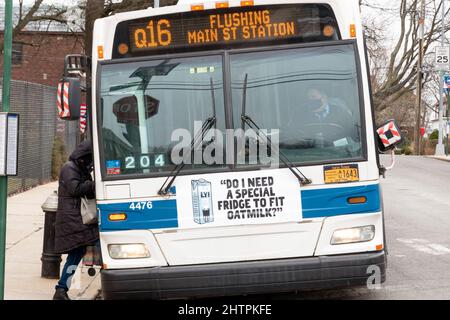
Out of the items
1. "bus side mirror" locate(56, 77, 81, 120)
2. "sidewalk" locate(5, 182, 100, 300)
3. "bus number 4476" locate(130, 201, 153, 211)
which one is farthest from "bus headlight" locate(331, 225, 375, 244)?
"sidewalk" locate(5, 182, 100, 300)

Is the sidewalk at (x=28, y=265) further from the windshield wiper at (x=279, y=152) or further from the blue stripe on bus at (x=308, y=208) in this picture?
the windshield wiper at (x=279, y=152)

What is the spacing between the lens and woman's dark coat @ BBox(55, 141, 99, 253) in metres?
7.29

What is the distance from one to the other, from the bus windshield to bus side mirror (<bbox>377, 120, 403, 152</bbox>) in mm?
287

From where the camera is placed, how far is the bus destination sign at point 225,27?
6.60m

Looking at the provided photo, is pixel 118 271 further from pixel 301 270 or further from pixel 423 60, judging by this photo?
pixel 423 60

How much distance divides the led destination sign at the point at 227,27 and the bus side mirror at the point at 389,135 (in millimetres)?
941

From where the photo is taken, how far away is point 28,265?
377 inches

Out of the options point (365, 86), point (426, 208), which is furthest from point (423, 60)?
point (365, 86)

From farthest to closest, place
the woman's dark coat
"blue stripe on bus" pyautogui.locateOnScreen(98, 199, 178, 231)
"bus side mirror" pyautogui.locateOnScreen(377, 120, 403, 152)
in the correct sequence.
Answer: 1. the woman's dark coat
2. "bus side mirror" pyautogui.locateOnScreen(377, 120, 403, 152)
3. "blue stripe on bus" pyautogui.locateOnScreen(98, 199, 178, 231)

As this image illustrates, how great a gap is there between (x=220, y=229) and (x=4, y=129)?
2008 mm

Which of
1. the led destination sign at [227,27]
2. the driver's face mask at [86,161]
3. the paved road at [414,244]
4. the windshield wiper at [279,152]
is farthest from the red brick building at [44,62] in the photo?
the windshield wiper at [279,152]

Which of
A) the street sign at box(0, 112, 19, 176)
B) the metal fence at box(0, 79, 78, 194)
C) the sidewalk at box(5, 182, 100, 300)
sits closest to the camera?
the street sign at box(0, 112, 19, 176)

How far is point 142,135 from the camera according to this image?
6.42 meters

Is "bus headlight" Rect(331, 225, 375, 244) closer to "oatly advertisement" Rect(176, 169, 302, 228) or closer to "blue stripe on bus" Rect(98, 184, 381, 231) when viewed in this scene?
"blue stripe on bus" Rect(98, 184, 381, 231)
